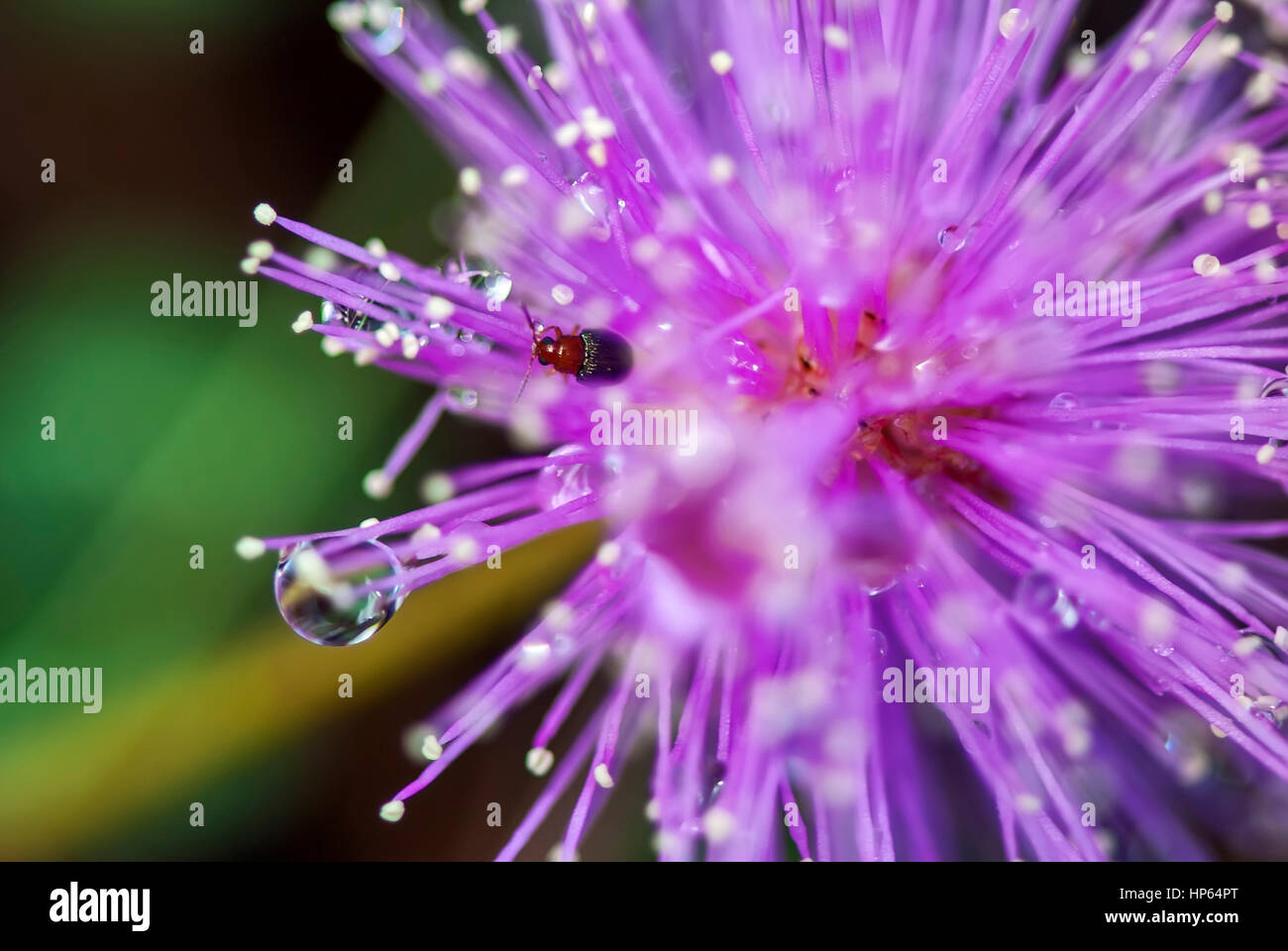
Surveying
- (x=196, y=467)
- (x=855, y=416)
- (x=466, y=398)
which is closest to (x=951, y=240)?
(x=855, y=416)

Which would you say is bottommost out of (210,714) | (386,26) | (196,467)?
(210,714)

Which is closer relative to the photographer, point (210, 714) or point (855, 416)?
point (855, 416)

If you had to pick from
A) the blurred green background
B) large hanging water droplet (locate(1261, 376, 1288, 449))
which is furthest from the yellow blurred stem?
large hanging water droplet (locate(1261, 376, 1288, 449))

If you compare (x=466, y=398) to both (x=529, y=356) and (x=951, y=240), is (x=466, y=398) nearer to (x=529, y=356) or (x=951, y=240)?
(x=529, y=356)

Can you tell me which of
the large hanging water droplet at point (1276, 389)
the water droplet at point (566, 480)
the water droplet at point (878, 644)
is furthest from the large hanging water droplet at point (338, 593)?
the large hanging water droplet at point (1276, 389)

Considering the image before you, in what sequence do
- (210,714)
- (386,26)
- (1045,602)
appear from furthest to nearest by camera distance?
(210,714) < (386,26) < (1045,602)

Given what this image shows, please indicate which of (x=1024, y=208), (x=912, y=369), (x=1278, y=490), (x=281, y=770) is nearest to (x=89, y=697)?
(x=281, y=770)
